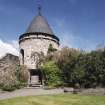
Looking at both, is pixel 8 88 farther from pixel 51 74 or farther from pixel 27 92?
pixel 51 74

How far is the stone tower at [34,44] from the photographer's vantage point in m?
41.8

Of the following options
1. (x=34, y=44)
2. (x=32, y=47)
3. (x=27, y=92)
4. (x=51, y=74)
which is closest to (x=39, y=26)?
(x=34, y=44)

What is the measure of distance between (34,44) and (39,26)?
3.07 meters

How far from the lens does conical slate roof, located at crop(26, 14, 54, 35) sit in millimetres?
44094

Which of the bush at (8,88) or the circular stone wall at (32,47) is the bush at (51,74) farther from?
the bush at (8,88)

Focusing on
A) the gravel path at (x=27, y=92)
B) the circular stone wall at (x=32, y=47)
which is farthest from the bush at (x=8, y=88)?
the circular stone wall at (x=32, y=47)

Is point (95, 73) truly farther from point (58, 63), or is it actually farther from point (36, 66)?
point (36, 66)

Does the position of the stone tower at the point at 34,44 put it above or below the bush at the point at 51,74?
above

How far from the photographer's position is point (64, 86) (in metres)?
34.4

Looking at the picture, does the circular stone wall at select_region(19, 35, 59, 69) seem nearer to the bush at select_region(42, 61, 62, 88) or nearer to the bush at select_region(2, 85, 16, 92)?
the bush at select_region(42, 61, 62, 88)

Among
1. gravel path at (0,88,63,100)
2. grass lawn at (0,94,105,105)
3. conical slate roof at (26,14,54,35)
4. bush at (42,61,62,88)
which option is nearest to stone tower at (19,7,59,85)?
conical slate roof at (26,14,54,35)

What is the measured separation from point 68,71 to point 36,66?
24.8 feet

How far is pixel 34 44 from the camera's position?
4331cm

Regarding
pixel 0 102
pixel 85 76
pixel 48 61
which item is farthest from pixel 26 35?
pixel 0 102
